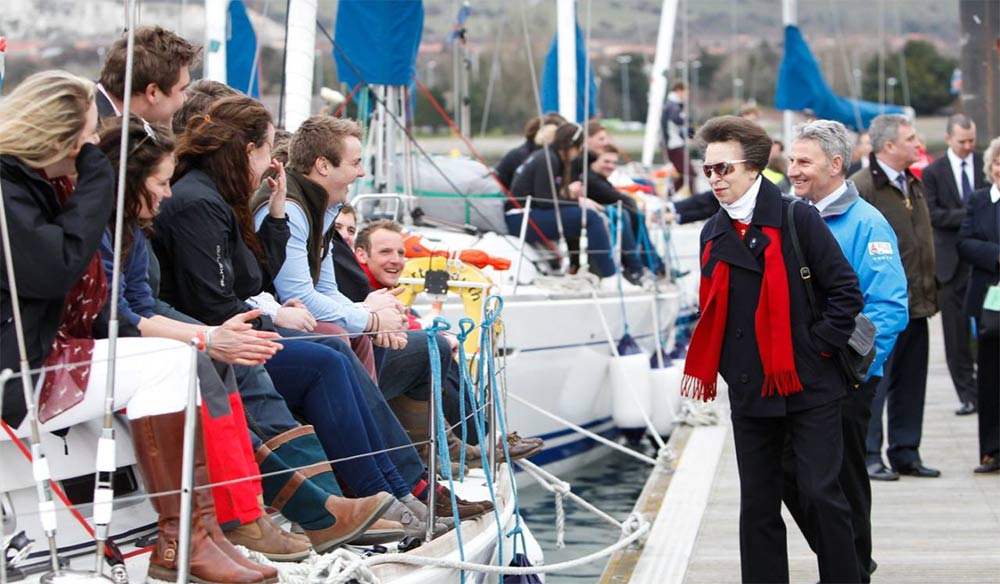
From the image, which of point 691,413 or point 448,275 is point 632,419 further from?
point 448,275

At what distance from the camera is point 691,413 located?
402 inches

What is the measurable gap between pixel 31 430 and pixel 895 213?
467 centimetres

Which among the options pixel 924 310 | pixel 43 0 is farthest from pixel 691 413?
pixel 43 0

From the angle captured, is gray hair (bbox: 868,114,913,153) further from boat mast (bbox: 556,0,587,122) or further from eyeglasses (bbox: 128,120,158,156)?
boat mast (bbox: 556,0,587,122)

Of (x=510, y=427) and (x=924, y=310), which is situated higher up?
(x=924, y=310)

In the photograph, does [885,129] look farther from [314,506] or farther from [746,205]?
[314,506]

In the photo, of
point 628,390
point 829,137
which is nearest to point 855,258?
point 829,137

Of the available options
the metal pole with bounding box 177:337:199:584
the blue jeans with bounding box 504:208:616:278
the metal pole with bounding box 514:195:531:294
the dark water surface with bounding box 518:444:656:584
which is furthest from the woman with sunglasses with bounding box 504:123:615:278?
the metal pole with bounding box 177:337:199:584

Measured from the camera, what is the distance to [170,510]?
3.66 meters

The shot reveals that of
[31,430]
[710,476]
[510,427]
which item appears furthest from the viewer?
[510,427]

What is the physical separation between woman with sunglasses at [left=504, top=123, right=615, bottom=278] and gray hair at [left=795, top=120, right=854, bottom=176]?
17.4 feet

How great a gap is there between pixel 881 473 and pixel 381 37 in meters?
4.27

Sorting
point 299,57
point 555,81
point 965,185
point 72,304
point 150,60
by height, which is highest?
point 555,81

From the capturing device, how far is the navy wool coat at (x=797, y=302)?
4.32 m
